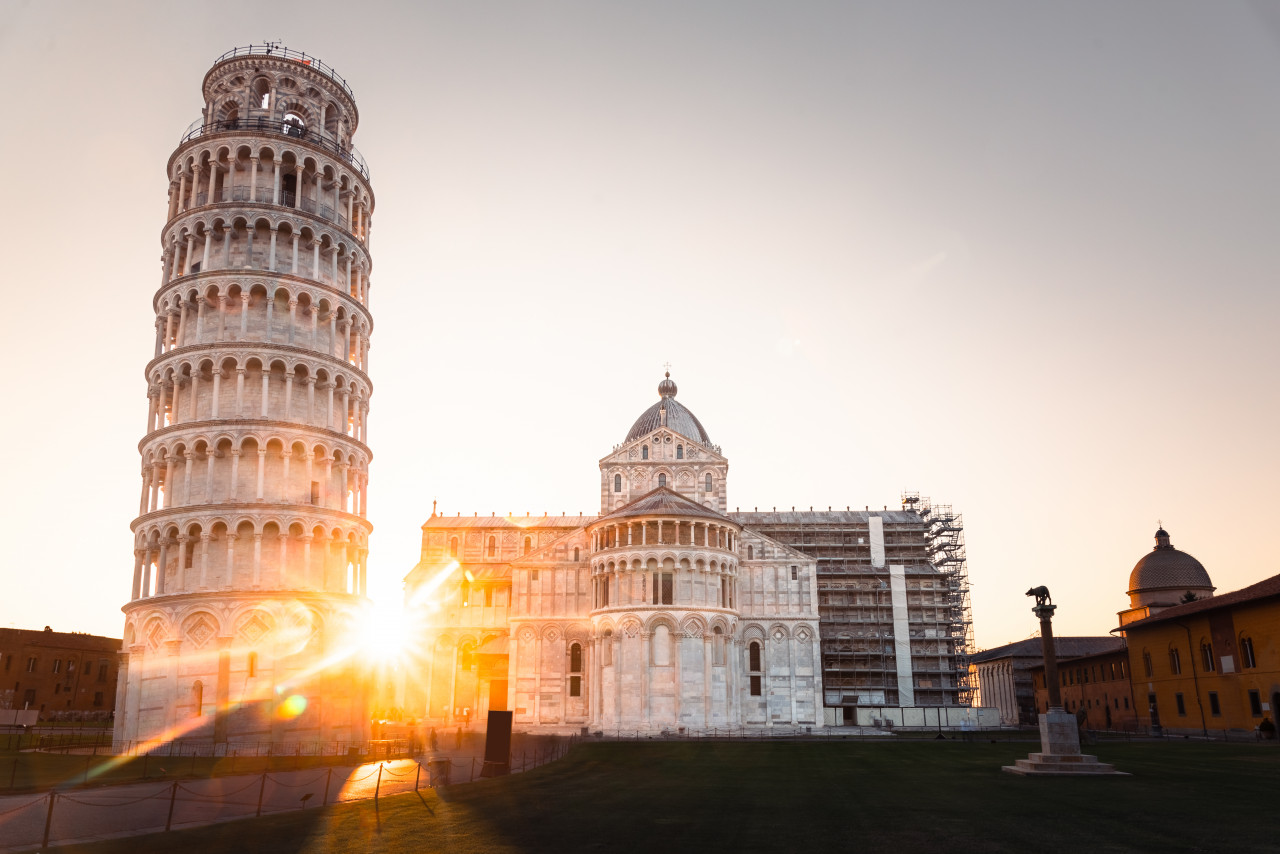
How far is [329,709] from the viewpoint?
1743 inches

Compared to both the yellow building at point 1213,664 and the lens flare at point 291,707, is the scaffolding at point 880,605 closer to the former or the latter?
the yellow building at point 1213,664

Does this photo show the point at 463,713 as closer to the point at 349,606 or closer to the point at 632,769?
the point at 349,606

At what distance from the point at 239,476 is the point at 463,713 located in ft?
118

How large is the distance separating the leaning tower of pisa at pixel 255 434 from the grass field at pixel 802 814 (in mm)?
17335

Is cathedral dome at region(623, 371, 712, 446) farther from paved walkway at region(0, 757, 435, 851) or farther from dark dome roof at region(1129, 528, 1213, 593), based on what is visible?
paved walkway at region(0, 757, 435, 851)

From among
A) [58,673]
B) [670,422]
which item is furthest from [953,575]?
[58,673]

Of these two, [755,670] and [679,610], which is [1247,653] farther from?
[679,610]

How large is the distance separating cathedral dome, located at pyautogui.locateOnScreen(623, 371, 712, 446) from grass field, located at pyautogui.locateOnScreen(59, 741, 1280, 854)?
48.0m

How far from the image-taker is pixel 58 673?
88.8 metres

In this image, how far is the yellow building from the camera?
48625 mm

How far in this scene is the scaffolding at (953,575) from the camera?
84750 mm

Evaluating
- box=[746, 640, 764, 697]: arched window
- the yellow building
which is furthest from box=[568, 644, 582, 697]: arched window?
the yellow building

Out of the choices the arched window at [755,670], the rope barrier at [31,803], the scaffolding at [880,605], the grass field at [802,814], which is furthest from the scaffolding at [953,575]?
the rope barrier at [31,803]

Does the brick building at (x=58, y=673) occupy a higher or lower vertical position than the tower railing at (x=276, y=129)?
lower
